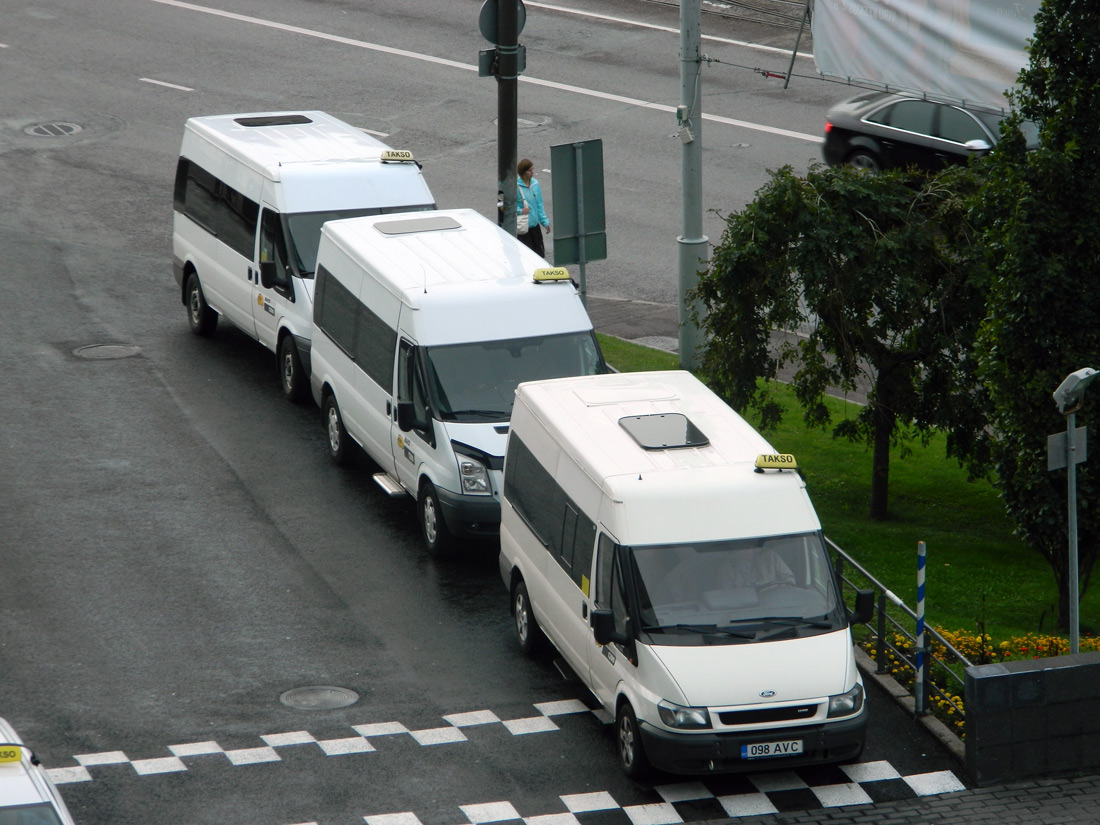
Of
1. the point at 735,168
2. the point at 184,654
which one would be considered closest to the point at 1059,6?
the point at 184,654

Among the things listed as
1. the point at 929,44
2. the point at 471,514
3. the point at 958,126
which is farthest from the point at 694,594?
the point at 958,126

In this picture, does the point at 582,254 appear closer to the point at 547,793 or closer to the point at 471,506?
the point at 471,506

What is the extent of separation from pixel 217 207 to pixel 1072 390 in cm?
1207

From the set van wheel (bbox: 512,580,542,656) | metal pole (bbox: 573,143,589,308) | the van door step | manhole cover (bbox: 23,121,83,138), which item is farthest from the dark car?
manhole cover (bbox: 23,121,83,138)

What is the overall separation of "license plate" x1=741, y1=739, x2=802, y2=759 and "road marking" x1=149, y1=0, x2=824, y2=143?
18.4m

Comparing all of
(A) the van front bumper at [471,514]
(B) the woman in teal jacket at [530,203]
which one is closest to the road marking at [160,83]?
(B) the woman in teal jacket at [530,203]

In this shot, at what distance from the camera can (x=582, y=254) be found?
18484mm

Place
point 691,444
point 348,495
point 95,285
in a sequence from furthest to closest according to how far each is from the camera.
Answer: point 95,285
point 348,495
point 691,444

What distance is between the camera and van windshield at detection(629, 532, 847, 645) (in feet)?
38.5

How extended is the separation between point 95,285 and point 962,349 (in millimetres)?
12644

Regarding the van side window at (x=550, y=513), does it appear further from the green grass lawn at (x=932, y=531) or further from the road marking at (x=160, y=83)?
the road marking at (x=160, y=83)

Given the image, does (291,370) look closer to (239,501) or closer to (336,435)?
(336,435)

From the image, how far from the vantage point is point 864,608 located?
1217cm

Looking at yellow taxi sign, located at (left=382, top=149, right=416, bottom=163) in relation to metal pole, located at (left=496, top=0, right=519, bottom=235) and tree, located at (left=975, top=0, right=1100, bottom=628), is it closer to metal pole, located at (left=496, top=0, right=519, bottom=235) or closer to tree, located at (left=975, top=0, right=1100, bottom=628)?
metal pole, located at (left=496, top=0, right=519, bottom=235)
